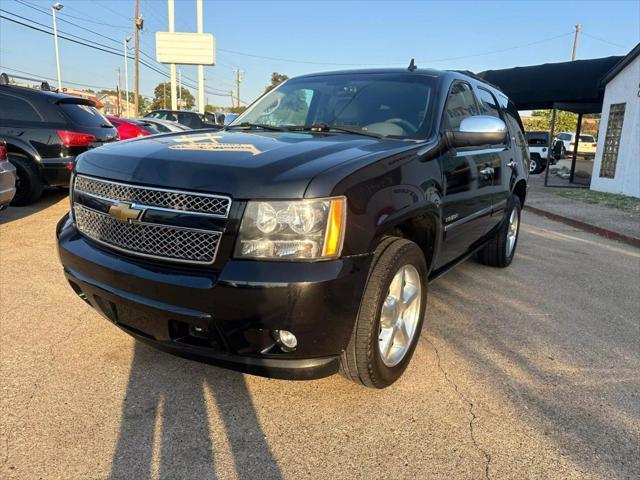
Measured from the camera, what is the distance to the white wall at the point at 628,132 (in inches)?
491

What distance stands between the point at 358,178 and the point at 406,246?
0.55 m

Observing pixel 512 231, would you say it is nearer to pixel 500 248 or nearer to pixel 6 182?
pixel 500 248

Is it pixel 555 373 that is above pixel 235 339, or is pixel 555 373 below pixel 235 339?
below

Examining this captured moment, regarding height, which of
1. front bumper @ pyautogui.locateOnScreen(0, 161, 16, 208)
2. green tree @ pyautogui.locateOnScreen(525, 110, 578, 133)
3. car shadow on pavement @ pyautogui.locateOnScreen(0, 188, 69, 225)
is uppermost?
green tree @ pyautogui.locateOnScreen(525, 110, 578, 133)

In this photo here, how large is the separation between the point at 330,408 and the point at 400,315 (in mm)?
639

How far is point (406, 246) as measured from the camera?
8.55ft

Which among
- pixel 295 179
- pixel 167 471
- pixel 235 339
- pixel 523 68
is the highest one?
pixel 523 68

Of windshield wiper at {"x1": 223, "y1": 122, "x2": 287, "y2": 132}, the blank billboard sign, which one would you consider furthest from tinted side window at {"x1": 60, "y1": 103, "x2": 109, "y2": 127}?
the blank billboard sign

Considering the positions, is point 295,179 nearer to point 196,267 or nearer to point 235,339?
point 196,267

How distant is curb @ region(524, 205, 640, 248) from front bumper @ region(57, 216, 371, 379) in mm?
6545

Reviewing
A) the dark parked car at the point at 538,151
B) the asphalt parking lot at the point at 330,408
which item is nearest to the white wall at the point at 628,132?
the dark parked car at the point at 538,151

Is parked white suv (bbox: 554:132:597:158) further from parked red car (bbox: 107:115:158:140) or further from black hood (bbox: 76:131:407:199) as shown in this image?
black hood (bbox: 76:131:407:199)

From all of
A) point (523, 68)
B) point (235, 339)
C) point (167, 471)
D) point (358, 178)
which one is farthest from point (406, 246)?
A: point (523, 68)

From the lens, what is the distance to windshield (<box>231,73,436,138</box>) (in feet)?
10.8
